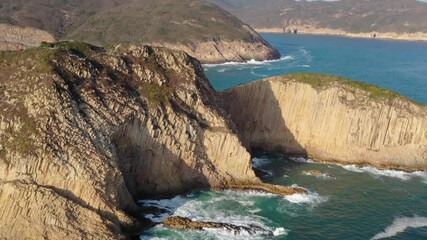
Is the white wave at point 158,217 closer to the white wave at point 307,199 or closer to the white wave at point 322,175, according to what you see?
the white wave at point 307,199

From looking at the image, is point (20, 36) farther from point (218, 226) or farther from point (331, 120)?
point (218, 226)

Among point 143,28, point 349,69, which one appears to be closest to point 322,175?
point 349,69

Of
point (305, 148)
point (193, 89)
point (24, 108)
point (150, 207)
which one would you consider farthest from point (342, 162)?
point (24, 108)

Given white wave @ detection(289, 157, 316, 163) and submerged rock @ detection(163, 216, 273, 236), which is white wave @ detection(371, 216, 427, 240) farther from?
white wave @ detection(289, 157, 316, 163)

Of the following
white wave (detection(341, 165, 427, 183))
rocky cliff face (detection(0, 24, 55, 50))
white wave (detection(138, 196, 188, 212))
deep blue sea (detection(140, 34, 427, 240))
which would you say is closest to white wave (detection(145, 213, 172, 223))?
deep blue sea (detection(140, 34, 427, 240))

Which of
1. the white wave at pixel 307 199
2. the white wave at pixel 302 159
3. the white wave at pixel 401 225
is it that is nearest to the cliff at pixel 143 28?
the white wave at pixel 302 159

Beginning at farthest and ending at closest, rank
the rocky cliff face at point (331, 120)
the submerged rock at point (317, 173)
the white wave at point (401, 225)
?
the rocky cliff face at point (331, 120) < the submerged rock at point (317, 173) < the white wave at point (401, 225)
